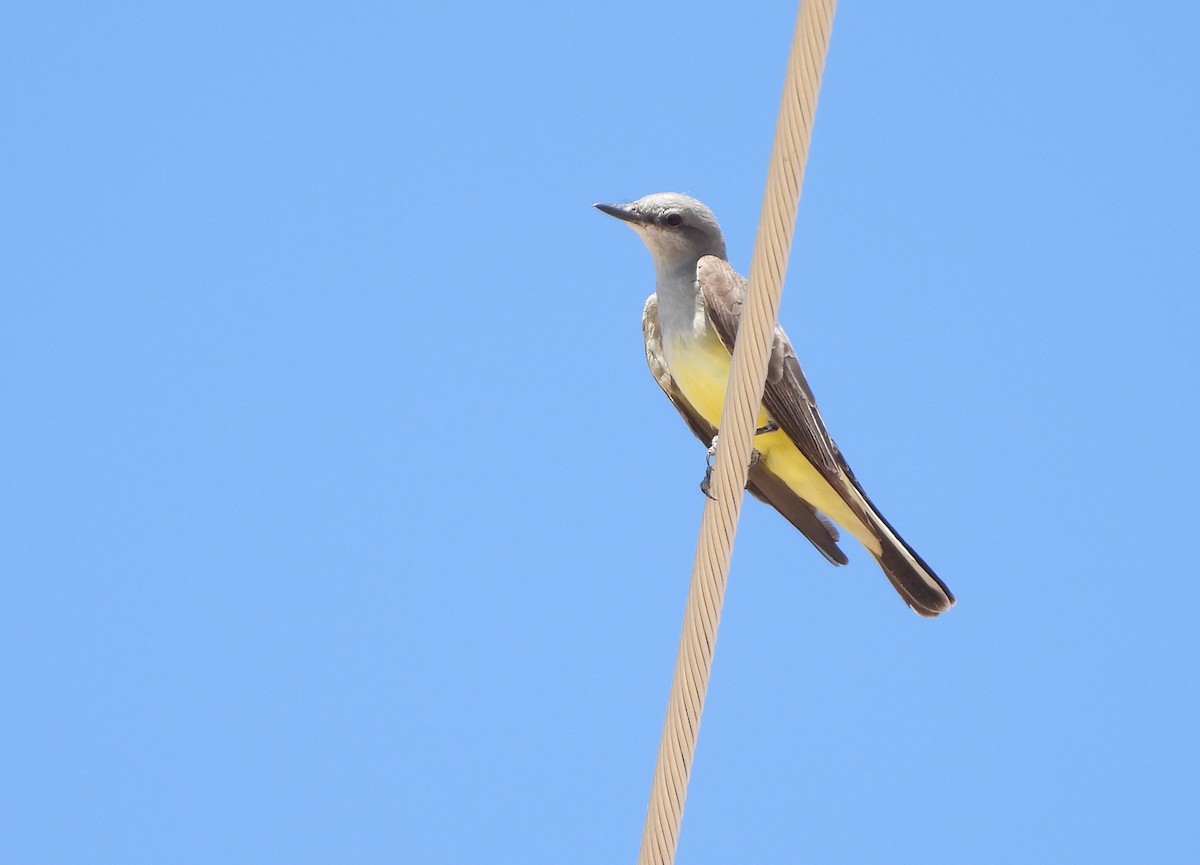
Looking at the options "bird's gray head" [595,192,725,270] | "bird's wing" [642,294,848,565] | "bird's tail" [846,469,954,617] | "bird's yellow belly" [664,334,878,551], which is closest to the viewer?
"bird's tail" [846,469,954,617]

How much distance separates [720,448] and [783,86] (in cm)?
102

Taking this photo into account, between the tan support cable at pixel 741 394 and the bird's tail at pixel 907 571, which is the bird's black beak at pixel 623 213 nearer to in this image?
the bird's tail at pixel 907 571

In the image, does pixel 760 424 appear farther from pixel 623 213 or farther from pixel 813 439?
pixel 623 213

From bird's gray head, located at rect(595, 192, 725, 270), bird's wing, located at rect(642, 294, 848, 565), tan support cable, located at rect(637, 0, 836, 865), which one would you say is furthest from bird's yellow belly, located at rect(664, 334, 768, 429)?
tan support cable, located at rect(637, 0, 836, 865)

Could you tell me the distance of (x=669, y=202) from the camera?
23.4 feet

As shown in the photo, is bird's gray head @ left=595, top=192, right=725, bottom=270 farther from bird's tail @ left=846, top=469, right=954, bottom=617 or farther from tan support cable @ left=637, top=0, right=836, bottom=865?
tan support cable @ left=637, top=0, right=836, bottom=865

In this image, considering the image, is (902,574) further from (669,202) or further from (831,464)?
(669,202)

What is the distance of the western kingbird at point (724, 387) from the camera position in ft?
21.1

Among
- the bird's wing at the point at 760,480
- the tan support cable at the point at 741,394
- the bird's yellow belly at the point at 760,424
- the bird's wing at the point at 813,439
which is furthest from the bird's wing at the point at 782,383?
the tan support cable at the point at 741,394

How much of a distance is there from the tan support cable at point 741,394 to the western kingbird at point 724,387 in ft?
7.21

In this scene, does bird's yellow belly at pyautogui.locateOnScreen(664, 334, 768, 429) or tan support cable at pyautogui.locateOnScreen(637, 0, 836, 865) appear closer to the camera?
tan support cable at pyautogui.locateOnScreen(637, 0, 836, 865)

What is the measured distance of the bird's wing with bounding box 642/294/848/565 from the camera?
267 inches

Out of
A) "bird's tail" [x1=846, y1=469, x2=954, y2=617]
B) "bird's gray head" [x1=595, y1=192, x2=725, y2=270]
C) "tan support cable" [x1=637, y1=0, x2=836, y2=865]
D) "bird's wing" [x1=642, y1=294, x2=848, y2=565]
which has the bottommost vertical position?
"tan support cable" [x1=637, y1=0, x2=836, y2=865]

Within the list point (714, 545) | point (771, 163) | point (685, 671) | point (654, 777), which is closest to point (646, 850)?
point (654, 777)
